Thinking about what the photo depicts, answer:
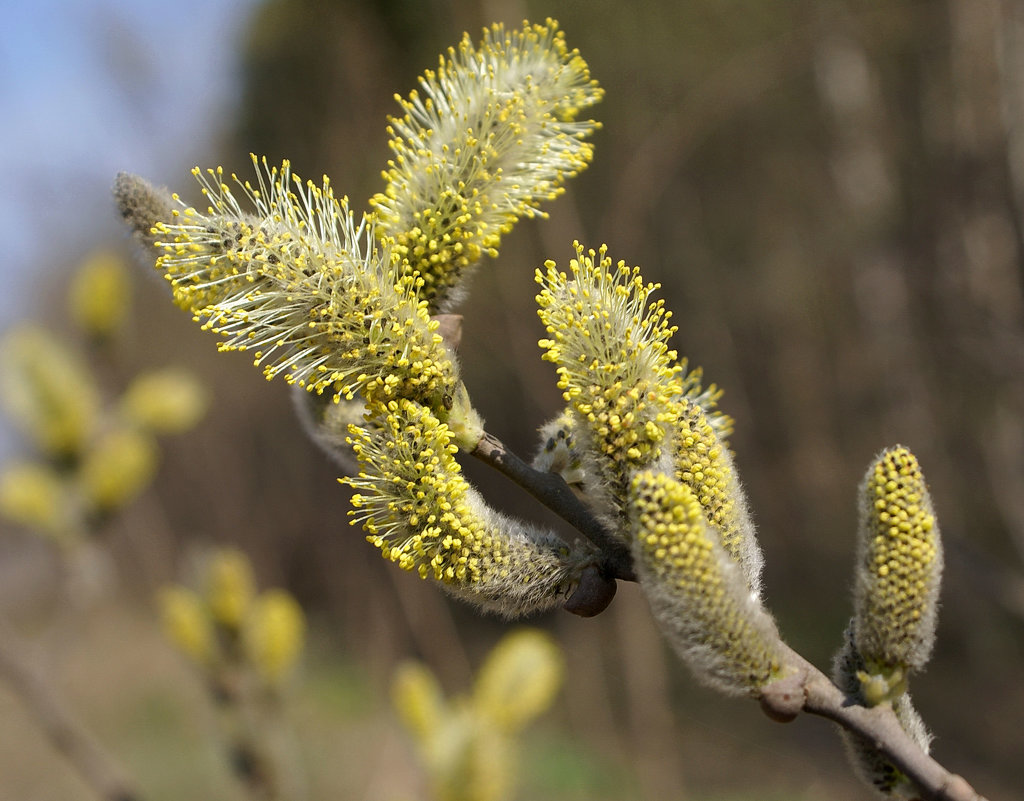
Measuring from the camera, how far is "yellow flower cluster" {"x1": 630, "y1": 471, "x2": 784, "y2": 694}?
769mm

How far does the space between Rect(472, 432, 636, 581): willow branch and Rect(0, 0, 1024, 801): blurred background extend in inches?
114

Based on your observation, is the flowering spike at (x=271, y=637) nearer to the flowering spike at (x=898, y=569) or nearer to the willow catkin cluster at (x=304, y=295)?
the willow catkin cluster at (x=304, y=295)

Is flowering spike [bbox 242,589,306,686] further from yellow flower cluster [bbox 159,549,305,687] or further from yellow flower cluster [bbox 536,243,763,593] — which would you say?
yellow flower cluster [bbox 536,243,763,593]

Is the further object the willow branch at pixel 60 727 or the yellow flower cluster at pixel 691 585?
the willow branch at pixel 60 727

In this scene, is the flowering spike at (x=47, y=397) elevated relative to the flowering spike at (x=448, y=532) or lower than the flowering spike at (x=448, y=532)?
elevated

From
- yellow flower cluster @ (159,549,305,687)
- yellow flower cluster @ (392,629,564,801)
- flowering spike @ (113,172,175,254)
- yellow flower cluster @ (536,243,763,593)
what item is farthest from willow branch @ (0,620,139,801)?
yellow flower cluster @ (536,243,763,593)

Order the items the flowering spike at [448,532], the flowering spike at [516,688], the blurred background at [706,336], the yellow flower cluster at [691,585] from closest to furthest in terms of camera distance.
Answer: the yellow flower cluster at [691,585], the flowering spike at [448,532], the flowering spike at [516,688], the blurred background at [706,336]

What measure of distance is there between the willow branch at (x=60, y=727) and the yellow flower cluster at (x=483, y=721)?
75 centimetres

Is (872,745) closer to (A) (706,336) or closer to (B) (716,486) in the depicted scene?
(B) (716,486)

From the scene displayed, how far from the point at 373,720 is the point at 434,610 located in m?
2.99

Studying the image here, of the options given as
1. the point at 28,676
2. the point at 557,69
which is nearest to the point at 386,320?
the point at 557,69

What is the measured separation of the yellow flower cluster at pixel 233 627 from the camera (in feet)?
6.91

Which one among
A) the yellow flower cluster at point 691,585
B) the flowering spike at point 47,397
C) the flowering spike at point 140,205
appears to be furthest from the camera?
the flowering spike at point 47,397

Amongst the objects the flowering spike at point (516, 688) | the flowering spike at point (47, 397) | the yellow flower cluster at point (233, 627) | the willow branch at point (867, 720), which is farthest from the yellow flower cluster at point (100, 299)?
the willow branch at point (867, 720)
